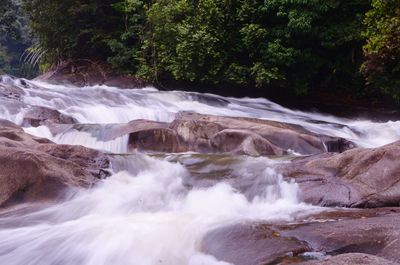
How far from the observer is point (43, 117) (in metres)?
10.5

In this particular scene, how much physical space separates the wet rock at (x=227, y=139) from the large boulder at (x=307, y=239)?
376 centimetres

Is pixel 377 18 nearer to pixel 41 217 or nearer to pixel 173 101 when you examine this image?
pixel 173 101

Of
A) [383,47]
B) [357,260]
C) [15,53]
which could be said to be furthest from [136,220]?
[15,53]

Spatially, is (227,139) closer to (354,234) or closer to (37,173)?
(37,173)

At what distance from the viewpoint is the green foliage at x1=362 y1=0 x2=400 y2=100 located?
504 inches

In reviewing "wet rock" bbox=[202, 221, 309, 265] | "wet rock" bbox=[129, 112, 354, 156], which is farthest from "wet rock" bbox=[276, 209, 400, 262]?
"wet rock" bbox=[129, 112, 354, 156]

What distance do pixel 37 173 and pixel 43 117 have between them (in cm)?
474

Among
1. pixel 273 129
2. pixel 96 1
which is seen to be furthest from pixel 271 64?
pixel 96 1

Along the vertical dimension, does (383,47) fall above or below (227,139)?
above

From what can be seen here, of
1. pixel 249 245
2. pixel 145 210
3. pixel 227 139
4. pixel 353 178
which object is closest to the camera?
pixel 249 245

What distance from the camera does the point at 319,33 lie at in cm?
1520

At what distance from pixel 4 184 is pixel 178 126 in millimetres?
4331

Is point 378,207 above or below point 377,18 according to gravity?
below

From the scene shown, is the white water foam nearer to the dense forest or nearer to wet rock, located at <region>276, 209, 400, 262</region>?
wet rock, located at <region>276, 209, 400, 262</region>
